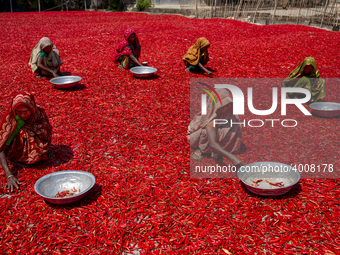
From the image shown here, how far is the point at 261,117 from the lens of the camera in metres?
5.55

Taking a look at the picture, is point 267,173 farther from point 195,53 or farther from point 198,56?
point 195,53

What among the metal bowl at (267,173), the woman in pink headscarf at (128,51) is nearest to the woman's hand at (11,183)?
the metal bowl at (267,173)

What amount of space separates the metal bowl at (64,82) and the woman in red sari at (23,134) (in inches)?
102

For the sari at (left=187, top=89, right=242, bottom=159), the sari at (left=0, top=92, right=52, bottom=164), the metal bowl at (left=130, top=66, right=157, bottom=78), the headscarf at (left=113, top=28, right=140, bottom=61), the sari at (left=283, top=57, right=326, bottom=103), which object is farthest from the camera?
the headscarf at (left=113, top=28, right=140, bottom=61)

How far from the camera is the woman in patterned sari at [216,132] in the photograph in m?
3.76

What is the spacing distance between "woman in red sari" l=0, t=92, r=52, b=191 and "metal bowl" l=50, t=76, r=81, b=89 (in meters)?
2.58

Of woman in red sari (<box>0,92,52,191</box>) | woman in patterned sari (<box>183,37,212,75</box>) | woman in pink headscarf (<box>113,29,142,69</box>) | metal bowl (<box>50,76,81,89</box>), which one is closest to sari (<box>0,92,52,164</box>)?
woman in red sari (<box>0,92,52,191</box>)

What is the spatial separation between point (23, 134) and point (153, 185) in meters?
1.86

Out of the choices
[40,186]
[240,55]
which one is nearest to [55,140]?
[40,186]

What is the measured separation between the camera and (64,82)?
21.6 ft

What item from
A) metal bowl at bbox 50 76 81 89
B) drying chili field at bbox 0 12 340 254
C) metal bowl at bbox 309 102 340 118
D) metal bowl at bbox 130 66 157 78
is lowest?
drying chili field at bbox 0 12 340 254

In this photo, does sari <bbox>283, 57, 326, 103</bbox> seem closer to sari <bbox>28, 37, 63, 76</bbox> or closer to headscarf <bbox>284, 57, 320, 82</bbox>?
headscarf <bbox>284, 57, 320, 82</bbox>

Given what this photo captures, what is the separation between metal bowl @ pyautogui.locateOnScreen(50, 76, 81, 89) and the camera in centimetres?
630

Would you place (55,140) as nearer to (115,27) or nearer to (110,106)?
(110,106)
